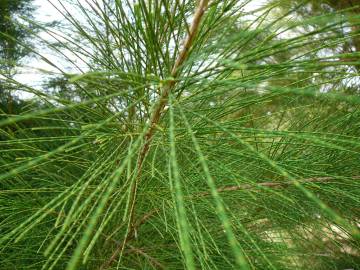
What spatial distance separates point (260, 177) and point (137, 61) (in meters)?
0.58

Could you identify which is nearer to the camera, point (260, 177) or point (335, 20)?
point (335, 20)

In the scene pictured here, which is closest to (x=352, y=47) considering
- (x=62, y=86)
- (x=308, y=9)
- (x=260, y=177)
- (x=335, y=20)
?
(x=308, y=9)

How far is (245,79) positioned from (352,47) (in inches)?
87.6

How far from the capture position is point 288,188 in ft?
3.44

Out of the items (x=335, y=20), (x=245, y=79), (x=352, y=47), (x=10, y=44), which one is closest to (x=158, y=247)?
(x=245, y=79)

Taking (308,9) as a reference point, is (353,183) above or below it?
below

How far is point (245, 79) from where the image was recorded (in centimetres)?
68

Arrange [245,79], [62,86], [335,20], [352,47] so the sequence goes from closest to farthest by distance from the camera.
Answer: [335,20], [245,79], [62,86], [352,47]

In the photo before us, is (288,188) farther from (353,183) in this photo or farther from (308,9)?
(308,9)

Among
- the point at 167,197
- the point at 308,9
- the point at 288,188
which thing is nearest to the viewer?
the point at 167,197

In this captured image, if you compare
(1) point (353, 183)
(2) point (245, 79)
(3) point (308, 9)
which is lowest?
(1) point (353, 183)

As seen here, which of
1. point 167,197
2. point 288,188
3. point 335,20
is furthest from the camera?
point 288,188

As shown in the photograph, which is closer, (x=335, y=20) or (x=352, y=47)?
(x=335, y=20)

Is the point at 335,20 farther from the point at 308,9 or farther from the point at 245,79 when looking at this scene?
the point at 308,9
